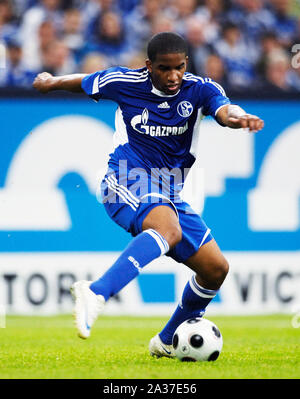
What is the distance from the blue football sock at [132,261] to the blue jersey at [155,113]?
74cm

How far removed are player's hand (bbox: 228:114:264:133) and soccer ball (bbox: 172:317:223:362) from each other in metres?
1.51

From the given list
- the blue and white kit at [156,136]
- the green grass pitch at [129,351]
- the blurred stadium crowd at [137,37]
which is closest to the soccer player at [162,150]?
the blue and white kit at [156,136]

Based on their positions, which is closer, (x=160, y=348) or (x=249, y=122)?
(x=249, y=122)

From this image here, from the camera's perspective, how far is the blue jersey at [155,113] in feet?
18.5

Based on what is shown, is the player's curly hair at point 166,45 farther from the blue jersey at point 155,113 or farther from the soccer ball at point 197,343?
the soccer ball at point 197,343

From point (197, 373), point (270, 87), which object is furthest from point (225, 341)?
point (270, 87)

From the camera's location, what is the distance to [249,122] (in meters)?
4.89

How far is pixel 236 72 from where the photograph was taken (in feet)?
37.9

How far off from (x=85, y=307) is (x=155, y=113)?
1606 millimetres

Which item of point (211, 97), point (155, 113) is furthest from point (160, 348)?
point (211, 97)

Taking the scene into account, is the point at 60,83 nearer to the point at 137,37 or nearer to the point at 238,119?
the point at 238,119

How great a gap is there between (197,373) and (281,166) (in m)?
5.44

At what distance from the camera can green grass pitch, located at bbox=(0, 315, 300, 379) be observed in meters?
4.95

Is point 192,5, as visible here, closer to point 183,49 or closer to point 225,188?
point 225,188
